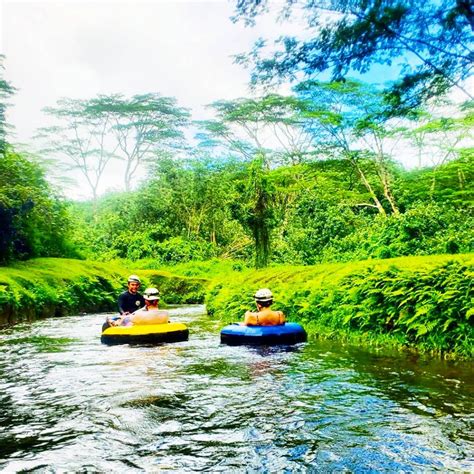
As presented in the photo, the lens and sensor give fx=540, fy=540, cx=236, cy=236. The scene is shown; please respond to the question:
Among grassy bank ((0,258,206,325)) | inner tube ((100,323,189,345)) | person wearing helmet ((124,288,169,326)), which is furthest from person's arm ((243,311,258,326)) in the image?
grassy bank ((0,258,206,325))

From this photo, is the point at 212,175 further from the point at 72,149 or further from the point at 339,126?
the point at 72,149

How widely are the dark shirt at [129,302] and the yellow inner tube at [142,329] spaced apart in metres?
1.52

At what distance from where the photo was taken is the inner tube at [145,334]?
10.4 m

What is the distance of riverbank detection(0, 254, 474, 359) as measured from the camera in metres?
8.35

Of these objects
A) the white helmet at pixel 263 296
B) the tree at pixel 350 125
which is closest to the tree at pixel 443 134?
the tree at pixel 350 125

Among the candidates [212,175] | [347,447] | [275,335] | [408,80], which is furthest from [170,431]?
[212,175]

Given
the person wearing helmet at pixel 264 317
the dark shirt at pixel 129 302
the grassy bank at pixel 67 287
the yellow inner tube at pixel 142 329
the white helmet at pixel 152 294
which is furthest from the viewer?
the grassy bank at pixel 67 287

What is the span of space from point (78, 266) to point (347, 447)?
21.0 m

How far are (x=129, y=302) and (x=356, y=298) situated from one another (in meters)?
5.29

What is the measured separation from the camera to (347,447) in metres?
4.38

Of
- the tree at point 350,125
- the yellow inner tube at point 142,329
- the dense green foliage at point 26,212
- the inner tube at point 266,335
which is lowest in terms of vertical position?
the inner tube at point 266,335

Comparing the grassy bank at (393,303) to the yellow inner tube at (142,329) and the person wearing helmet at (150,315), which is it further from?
the person wearing helmet at (150,315)

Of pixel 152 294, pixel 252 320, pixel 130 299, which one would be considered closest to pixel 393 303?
pixel 252 320

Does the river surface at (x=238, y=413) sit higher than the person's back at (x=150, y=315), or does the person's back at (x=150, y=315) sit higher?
the person's back at (x=150, y=315)
